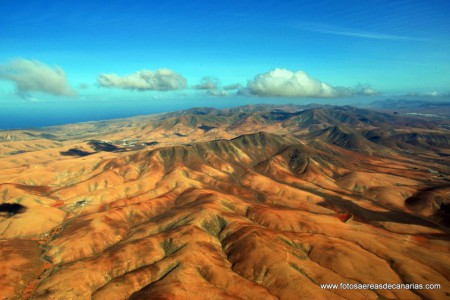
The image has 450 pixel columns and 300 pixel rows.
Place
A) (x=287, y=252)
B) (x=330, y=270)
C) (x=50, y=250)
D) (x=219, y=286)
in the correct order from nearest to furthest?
(x=219, y=286), (x=330, y=270), (x=287, y=252), (x=50, y=250)

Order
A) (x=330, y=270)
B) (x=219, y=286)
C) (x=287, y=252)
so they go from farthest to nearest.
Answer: (x=287, y=252)
(x=330, y=270)
(x=219, y=286)

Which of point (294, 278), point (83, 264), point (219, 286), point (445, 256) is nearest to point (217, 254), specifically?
point (219, 286)

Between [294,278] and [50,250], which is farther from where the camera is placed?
[50,250]

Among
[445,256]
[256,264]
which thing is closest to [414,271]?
[445,256]

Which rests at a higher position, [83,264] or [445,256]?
[83,264]

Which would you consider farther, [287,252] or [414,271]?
[287,252]

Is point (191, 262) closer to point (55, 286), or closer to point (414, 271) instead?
point (55, 286)

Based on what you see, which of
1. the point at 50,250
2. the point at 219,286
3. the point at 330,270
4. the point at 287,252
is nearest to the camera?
the point at 219,286

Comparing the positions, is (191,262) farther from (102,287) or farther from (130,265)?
(102,287)

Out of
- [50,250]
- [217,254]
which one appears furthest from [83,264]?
[217,254]
